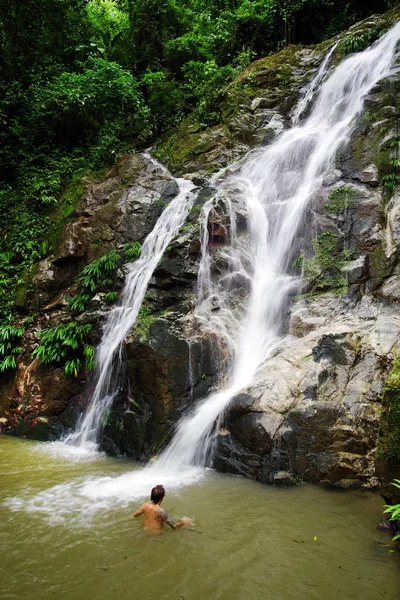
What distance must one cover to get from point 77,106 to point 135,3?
7.02m

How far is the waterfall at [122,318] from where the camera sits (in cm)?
738

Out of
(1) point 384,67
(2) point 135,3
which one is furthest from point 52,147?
(1) point 384,67

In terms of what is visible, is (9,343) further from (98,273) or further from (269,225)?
(269,225)

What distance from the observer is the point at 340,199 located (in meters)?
7.77

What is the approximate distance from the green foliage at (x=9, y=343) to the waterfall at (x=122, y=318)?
2.44 metres

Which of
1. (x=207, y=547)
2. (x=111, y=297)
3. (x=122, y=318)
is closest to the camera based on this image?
(x=207, y=547)

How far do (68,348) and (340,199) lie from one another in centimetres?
653

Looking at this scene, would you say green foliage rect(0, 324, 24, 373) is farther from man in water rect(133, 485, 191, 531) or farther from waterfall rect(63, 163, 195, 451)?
man in water rect(133, 485, 191, 531)

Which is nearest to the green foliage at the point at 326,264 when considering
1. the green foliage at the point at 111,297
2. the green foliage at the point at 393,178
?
the green foliage at the point at 393,178

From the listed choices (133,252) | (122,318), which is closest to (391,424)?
(122,318)

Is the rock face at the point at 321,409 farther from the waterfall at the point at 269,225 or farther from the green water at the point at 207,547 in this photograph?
the waterfall at the point at 269,225

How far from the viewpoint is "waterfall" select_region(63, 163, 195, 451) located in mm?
7379

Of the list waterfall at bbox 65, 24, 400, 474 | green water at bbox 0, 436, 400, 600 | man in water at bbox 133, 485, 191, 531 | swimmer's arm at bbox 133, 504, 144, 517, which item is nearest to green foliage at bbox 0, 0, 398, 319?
waterfall at bbox 65, 24, 400, 474

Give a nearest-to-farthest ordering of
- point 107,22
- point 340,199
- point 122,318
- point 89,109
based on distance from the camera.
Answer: point 340,199 → point 122,318 → point 89,109 → point 107,22
